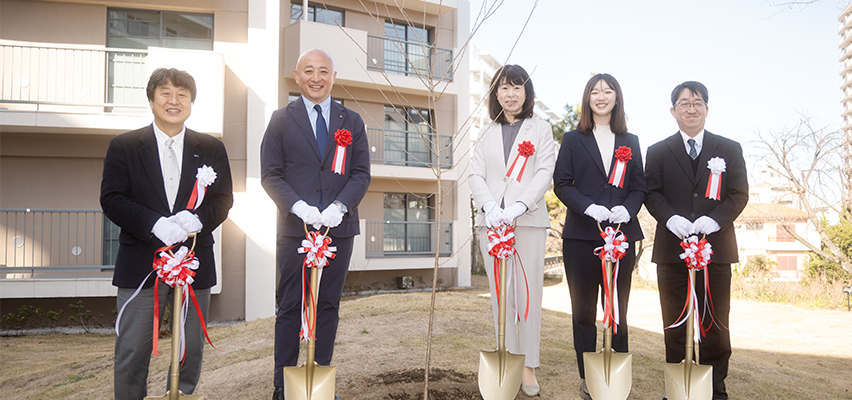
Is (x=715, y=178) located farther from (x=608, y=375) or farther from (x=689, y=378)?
(x=608, y=375)

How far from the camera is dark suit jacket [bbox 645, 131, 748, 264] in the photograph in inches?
118

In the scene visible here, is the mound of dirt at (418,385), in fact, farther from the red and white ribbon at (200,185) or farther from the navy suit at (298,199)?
the red and white ribbon at (200,185)

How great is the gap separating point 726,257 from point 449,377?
1898 millimetres

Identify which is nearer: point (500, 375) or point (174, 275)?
point (174, 275)

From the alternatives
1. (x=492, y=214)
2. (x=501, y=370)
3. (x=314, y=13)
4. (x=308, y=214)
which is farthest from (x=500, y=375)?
(x=314, y=13)

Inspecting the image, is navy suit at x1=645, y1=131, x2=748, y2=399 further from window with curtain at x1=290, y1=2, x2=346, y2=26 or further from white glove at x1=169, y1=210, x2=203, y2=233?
window with curtain at x1=290, y1=2, x2=346, y2=26

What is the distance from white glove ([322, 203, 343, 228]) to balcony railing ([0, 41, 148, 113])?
7768 millimetres

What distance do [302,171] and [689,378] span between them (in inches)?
95.3

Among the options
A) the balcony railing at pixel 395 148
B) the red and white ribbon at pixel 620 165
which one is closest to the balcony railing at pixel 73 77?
the balcony railing at pixel 395 148

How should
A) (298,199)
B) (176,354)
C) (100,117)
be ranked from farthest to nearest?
1. (100,117)
2. (298,199)
3. (176,354)

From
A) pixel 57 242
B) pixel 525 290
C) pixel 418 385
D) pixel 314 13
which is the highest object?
pixel 314 13

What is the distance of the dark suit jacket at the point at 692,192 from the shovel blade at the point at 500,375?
1199mm

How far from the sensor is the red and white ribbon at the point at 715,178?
2986 mm

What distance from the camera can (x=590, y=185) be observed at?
10.1 feet
